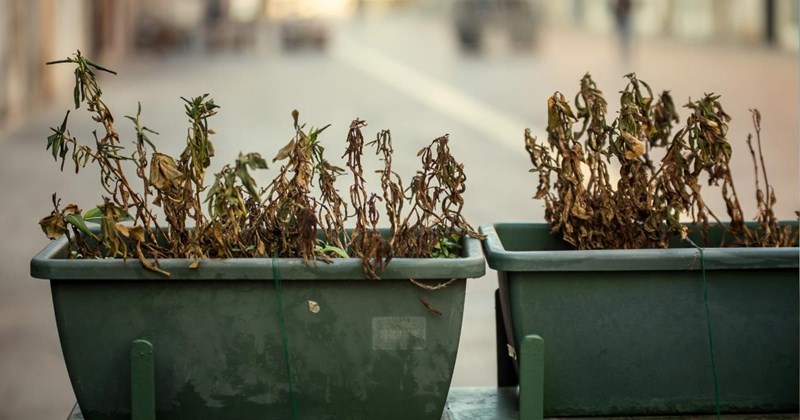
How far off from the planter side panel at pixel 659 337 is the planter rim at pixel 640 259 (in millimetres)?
30

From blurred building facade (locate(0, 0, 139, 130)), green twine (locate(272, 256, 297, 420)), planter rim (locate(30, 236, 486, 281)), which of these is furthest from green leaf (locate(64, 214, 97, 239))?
blurred building facade (locate(0, 0, 139, 130))

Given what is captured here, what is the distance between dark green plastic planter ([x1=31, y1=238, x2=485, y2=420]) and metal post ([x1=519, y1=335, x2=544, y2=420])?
148mm

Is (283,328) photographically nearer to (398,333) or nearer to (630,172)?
(398,333)

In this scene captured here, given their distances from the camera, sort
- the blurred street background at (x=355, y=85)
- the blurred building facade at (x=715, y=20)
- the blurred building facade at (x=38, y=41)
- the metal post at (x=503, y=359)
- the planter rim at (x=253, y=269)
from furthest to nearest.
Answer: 1. the blurred building facade at (x=715, y=20)
2. the blurred building facade at (x=38, y=41)
3. the blurred street background at (x=355, y=85)
4. the metal post at (x=503, y=359)
5. the planter rim at (x=253, y=269)

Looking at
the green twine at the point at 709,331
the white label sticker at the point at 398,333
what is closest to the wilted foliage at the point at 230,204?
the white label sticker at the point at 398,333

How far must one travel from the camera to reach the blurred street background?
6.26 m

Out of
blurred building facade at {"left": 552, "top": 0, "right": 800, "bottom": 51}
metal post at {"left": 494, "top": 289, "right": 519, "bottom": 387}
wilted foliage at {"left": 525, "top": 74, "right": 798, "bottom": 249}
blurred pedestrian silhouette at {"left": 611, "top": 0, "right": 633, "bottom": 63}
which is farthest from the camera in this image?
blurred building facade at {"left": 552, "top": 0, "right": 800, "bottom": 51}

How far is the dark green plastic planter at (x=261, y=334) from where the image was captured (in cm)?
237

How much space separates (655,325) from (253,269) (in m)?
0.87

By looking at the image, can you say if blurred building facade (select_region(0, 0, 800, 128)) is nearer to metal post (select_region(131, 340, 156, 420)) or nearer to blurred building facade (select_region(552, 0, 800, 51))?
blurred building facade (select_region(552, 0, 800, 51))

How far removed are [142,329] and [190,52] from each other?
80.0 ft

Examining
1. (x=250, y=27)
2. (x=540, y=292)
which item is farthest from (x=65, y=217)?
(x=250, y=27)

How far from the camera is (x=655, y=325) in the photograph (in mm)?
2533

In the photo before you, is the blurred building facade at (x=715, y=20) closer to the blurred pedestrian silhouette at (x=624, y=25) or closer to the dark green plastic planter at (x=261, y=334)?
the blurred pedestrian silhouette at (x=624, y=25)
